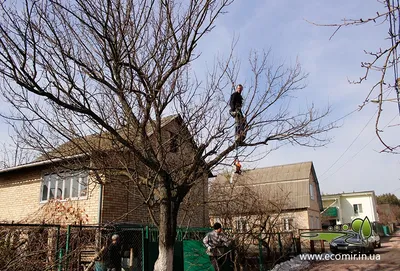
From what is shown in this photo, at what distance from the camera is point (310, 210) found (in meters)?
27.5

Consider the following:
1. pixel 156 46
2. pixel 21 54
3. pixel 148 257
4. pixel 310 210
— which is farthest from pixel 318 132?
pixel 310 210

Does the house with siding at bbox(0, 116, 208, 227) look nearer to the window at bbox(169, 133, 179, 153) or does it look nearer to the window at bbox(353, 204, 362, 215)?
the window at bbox(169, 133, 179, 153)

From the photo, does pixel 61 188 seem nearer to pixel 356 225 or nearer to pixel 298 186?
pixel 356 225

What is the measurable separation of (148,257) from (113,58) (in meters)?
5.42

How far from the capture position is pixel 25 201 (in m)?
14.5

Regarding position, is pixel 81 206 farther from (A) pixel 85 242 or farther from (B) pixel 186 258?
(B) pixel 186 258

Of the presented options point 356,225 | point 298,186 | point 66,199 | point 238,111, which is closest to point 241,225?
point 356,225

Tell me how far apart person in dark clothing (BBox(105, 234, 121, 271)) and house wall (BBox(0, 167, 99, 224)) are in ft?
12.8

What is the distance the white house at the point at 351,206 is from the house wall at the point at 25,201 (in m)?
37.7

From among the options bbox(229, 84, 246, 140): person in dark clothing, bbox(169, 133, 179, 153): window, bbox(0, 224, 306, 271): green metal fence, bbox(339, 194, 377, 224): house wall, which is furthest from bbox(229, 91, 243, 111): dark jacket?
bbox(339, 194, 377, 224): house wall

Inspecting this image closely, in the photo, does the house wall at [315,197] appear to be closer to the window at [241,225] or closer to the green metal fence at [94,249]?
the window at [241,225]

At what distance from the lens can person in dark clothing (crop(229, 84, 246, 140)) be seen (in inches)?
284

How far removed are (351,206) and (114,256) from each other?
43301mm

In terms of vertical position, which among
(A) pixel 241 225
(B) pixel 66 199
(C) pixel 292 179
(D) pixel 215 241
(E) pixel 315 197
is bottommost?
(D) pixel 215 241
